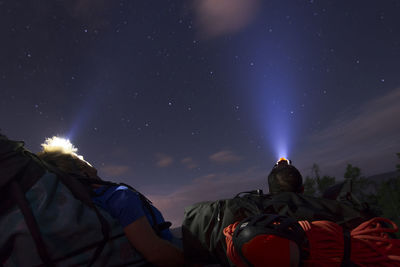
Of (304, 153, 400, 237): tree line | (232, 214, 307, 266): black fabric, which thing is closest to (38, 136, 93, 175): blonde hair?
(232, 214, 307, 266): black fabric

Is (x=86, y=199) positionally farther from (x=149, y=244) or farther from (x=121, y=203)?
(x=149, y=244)

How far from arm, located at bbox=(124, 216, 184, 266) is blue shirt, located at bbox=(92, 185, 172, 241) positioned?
0.06 m

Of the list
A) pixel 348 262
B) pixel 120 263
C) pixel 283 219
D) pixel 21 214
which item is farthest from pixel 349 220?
pixel 21 214

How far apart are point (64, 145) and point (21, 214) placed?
1.14 meters

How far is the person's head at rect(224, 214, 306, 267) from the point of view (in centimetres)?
113

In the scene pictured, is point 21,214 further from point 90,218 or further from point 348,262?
point 348,262

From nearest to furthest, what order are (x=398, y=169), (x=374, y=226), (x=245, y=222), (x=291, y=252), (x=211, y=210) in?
(x=291, y=252) < (x=245, y=222) < (x=374, y=226) < (x=211, y=210) < (x=398, y=169)

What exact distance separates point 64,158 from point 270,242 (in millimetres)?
2265

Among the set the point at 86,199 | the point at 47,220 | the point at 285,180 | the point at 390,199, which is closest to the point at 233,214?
the point at 285,180

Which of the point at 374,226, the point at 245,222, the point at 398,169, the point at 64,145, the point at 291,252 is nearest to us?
the point at 291,252

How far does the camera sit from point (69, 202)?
6.04 feet

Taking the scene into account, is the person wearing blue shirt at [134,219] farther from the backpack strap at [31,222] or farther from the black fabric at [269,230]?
the black fabric at [269,230]

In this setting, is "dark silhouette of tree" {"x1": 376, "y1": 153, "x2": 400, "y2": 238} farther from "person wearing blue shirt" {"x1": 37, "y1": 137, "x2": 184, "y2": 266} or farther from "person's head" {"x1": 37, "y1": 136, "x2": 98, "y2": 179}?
"person's head" {"x1": 37, "y1": 136, "x2": 98, "y2": 179}

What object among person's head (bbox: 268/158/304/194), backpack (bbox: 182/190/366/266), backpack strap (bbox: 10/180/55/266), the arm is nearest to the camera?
backpack strap (bbox: 10/180/55/266)
